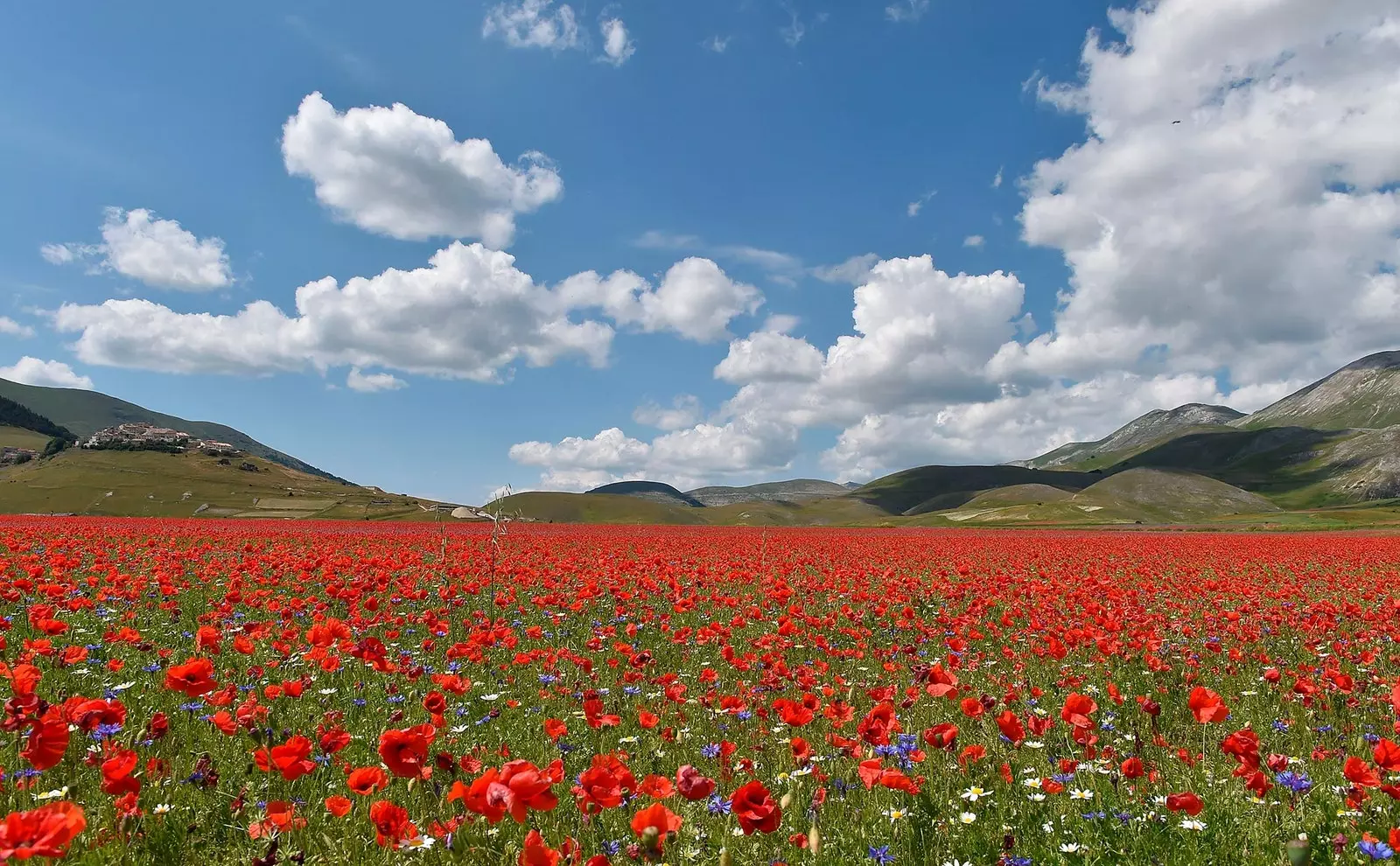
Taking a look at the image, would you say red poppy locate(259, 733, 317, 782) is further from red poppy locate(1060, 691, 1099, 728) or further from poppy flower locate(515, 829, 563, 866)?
red poppy locate(1060, 691, 1099, 728)

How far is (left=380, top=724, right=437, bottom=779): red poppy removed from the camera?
254 centimetres

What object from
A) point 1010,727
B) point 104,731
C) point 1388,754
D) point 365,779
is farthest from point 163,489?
point 1388,754

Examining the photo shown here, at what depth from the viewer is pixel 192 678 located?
305 centimetres

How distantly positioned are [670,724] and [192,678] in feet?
11.8

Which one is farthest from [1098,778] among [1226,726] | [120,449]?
[120,449]

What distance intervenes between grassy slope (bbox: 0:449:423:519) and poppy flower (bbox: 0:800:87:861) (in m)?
79.7

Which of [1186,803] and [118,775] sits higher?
[118,775]

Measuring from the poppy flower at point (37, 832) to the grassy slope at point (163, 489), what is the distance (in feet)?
262

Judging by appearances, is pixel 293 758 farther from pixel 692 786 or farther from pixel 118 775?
pixel 692 786

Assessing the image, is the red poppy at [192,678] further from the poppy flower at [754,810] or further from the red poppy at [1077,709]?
the red poppy at [1077,709]

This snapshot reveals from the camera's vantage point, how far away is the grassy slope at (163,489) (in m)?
90.7

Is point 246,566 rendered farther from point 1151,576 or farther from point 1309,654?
point 1151,576

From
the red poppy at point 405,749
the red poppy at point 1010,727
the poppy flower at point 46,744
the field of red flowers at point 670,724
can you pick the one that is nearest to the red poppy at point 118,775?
the field of red flowers at point 670,724

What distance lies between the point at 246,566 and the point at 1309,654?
15059 mm
